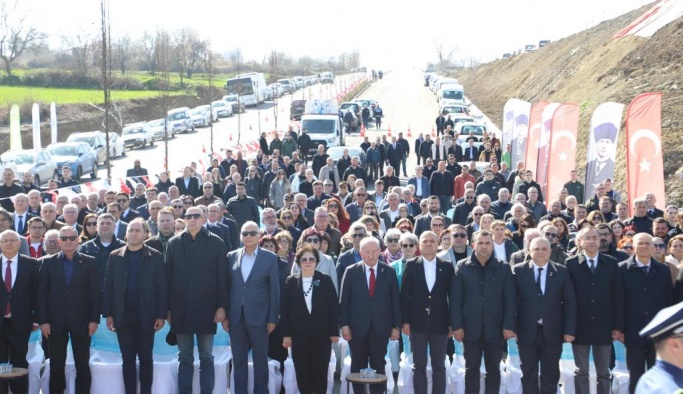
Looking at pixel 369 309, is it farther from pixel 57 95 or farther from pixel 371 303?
pixel 57 95

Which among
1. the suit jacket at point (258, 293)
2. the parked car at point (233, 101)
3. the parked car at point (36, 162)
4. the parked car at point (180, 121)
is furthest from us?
the parked car at point (233, 101)

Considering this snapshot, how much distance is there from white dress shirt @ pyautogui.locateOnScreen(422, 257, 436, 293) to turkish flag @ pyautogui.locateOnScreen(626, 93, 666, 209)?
7559 mm

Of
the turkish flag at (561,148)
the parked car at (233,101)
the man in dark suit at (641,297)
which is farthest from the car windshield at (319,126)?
the parked car at (233,101)

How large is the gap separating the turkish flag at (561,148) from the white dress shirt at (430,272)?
35.0ft

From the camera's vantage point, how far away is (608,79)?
38000mm

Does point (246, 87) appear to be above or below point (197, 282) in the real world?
above

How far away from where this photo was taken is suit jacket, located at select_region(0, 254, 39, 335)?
952cm

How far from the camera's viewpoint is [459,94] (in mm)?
60562

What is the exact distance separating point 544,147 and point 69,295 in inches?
572

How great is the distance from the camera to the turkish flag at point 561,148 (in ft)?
64.1

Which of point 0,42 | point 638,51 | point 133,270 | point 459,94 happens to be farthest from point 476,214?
point 0,42

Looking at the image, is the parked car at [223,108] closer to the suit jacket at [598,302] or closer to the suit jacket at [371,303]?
the suit jacket at [371,303]

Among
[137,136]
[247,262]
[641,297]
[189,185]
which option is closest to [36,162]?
[189,185]

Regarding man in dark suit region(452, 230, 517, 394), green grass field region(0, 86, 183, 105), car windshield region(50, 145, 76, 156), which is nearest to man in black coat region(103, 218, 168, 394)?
man in dark suit region(452, 230, 517, 394)
